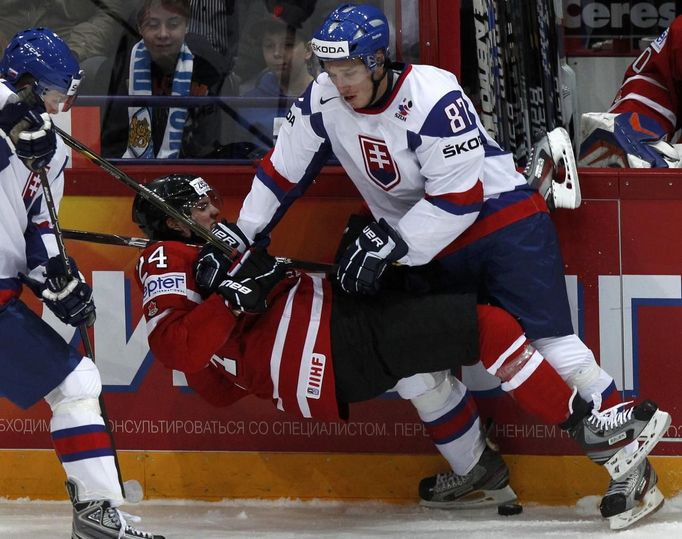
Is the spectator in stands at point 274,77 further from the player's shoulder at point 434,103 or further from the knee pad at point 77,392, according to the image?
the knee pad at point 77,392

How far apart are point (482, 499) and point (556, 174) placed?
89cm

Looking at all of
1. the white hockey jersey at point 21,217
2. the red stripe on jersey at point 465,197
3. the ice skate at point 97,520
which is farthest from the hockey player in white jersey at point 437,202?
the ice skate at point 97,520

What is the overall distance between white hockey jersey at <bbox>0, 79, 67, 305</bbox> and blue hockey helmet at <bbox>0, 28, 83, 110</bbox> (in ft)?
0.31

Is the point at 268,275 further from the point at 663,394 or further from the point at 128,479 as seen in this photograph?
the point at 663,394

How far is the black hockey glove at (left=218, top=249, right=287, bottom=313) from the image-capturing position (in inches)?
135

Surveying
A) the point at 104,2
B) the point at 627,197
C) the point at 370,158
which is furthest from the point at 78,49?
the point at 627,197

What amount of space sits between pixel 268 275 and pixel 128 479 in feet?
2.78

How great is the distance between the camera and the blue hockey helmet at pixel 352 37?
3.39 metres

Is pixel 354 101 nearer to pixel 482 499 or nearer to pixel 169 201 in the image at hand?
pixel 169 201

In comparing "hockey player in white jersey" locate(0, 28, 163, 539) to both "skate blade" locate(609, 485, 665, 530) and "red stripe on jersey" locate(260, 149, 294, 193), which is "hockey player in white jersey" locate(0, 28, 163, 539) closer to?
"red stripe on jersey" locate(260, 149, 294, 193)

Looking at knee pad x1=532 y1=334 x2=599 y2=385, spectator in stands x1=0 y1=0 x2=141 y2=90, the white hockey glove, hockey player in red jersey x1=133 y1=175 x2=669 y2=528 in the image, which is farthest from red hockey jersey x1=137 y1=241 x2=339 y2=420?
the white hockey glove

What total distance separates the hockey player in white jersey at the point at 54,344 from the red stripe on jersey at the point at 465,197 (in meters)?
0.88

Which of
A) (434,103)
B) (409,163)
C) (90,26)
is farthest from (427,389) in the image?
(90,26)

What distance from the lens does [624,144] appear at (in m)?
4.13
